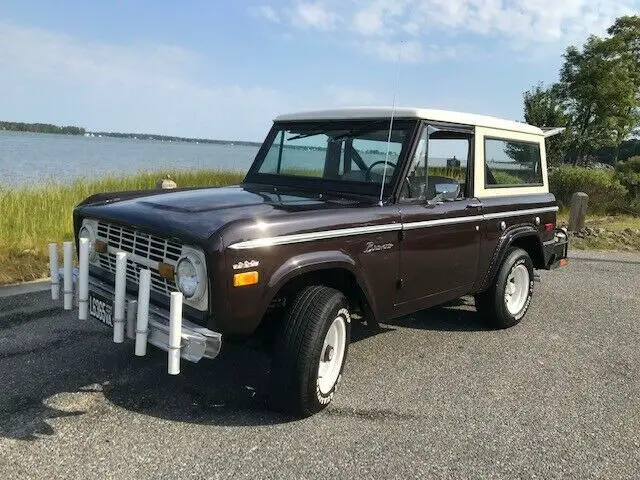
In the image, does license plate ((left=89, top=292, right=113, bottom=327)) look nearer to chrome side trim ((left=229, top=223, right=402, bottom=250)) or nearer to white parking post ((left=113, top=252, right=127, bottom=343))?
white parking post ((left=113, top=252, right=127, bottom=343))

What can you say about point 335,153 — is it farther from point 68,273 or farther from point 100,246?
point 68,273

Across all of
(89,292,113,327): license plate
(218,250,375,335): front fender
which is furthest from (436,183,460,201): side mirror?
(89,292,113,327): license plate

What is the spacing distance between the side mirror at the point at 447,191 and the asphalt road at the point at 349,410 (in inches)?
51.5

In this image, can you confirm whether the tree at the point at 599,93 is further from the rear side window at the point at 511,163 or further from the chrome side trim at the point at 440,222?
the chrome side trim at the point at 440,222

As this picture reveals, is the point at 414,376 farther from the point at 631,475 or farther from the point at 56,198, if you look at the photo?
the point at 56,198

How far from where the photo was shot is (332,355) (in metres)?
3.76

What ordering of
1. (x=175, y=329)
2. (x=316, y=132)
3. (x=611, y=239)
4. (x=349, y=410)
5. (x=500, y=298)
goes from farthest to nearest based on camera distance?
(x=611, y=239) < (x=500, y=298) < (x=316, y=132) < (x=349, y=410) < (x=175, y=329)

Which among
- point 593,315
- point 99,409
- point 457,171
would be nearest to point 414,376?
point 457,171

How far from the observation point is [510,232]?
17.4ft

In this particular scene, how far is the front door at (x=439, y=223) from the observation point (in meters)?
4.19

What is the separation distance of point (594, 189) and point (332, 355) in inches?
506

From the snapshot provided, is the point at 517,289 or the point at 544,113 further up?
the point at 544,113

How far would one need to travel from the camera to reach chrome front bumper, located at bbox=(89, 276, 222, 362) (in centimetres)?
304

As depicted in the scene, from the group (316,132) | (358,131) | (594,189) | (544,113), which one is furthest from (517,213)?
(544,113)
